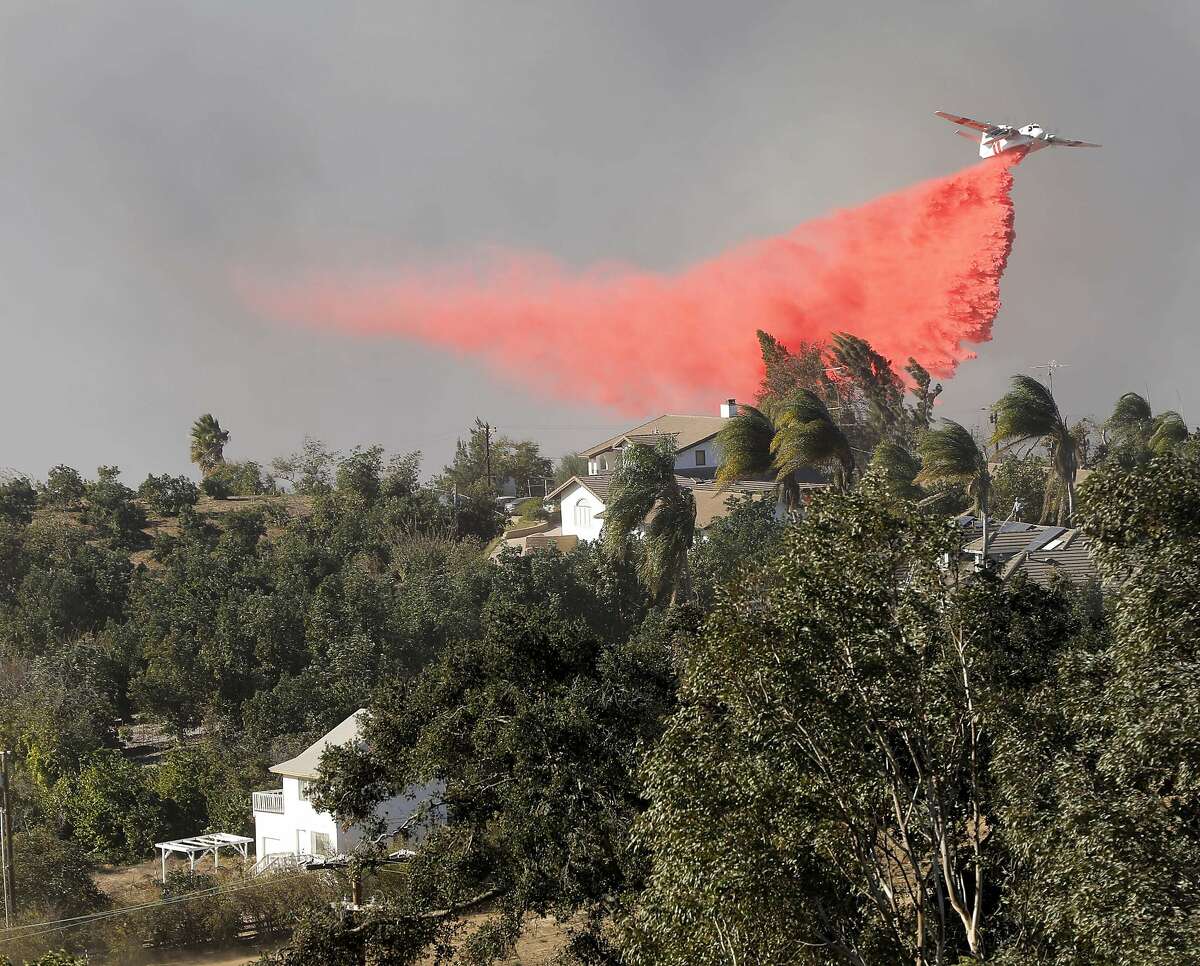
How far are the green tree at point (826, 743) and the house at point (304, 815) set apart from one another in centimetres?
1882

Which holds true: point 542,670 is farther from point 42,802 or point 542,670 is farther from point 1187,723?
point 42,802

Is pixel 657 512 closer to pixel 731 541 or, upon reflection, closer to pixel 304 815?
pixel 731 541

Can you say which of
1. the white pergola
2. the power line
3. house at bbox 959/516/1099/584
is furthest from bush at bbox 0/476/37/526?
house at bbox 959/516/1099/584

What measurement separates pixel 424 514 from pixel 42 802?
3153cm

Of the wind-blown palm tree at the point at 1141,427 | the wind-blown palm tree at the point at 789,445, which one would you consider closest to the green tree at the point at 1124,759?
the wind-blown palm tree at the point at 789,445

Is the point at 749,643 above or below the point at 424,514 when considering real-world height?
below

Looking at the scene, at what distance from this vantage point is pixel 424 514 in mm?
66938

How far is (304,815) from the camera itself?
33281 mm

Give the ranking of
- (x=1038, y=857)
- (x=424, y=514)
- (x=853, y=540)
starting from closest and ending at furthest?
(x=1038, y=857), (x=853, y=540), (x=424, y=514)

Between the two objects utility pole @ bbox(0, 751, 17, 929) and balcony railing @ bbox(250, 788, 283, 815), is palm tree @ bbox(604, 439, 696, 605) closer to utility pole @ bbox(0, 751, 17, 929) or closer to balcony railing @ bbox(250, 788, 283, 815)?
balcony railing @ bbox(250, 788, 283, 815)

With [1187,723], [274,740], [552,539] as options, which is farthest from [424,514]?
[1187,723]

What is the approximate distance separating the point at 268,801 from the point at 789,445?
62.4 ft

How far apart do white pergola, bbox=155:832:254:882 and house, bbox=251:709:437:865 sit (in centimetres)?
41

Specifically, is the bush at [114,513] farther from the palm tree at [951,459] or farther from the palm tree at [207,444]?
the palm tree at [951,459]
